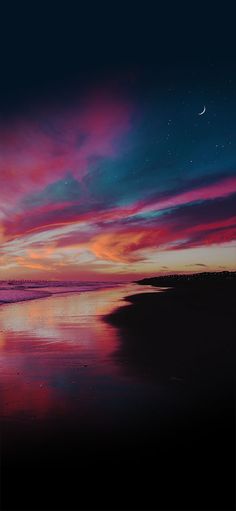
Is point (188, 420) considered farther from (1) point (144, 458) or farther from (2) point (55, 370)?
(2) point (55, 370)

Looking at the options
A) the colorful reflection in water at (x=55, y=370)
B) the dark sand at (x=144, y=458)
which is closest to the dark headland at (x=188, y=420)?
the dark sand at (x=144, y=458)

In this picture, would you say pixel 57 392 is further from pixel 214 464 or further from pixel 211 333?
pixel 211 333

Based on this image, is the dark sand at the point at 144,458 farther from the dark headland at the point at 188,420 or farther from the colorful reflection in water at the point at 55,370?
the colorful reflection in water at the point at 55,370

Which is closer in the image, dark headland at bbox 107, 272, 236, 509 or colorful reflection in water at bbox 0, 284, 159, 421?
dark headland at bbox 107, 272, 236, 509

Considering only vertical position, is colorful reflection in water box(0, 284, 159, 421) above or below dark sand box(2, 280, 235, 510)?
above

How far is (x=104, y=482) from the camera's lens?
4.01 meters

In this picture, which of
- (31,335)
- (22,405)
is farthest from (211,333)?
(22,405)

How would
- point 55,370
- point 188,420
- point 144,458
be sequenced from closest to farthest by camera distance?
point 144,458 < point 188,420 < point 55,370

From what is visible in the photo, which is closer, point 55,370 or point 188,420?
point 188,420

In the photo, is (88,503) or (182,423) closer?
(88,503)

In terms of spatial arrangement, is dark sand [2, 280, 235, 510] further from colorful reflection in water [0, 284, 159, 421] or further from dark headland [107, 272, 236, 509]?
colorful reflection in water [0, 284, 159, 421]

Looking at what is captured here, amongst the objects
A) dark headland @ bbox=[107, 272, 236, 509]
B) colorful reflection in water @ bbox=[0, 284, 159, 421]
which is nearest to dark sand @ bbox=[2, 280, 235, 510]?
dark headland @ bbox=[107, 272, 236, 509]

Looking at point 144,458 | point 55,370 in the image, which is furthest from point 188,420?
point 55,370

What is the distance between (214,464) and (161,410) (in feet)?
5.49
